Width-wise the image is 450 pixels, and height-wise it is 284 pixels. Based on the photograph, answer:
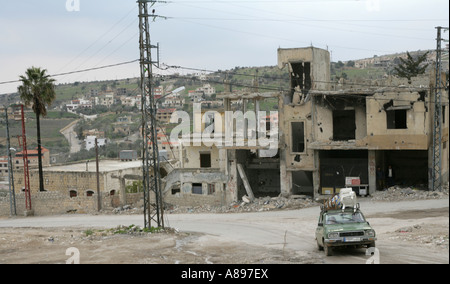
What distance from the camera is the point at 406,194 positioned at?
35.2 m

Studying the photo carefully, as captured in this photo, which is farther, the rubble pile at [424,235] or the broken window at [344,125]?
the broken window at [344,125]

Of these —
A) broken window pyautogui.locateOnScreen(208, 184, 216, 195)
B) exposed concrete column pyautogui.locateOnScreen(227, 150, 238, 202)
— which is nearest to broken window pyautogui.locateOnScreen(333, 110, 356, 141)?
exposed concrete column pyautogui.locateOnScreen(227, 150, 238, 202)

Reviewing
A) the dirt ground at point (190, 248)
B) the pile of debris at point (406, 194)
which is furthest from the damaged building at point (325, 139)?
the dirt ground at point (190, 248)

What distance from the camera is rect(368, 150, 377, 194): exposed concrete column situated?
122 ft

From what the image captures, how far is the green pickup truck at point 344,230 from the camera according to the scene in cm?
1678

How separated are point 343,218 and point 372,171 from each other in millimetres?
20628

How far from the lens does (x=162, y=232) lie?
25500 mm

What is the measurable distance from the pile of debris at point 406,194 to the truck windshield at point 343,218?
1791 centimetres

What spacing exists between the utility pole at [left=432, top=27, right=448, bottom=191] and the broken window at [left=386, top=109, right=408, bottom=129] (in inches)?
93.8

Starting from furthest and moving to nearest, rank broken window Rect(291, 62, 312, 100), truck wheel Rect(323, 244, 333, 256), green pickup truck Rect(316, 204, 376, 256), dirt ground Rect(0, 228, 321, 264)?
broken window Rect(291, 62, 312, 100), dirt ground Rect(0, 228, 321, 264), truck wheel Rect(323, 244, 333, 256), green pickup truck Rect(316, 204, 376, 256)

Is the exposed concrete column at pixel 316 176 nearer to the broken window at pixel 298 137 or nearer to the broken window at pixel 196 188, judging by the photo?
the broken window at pixel 298 137

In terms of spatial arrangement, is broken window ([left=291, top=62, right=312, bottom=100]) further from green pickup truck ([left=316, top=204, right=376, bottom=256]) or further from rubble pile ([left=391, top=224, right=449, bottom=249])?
green pickup truck ([left=316, top=204, right=376, bottom=256])
